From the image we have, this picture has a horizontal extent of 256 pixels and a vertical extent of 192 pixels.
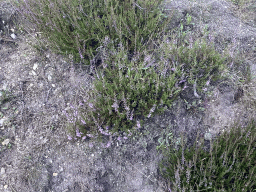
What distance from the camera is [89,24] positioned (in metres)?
2.83

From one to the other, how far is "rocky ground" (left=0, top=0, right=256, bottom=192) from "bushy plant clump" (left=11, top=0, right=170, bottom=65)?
324mm

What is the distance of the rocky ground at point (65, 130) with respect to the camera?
7.67 ft

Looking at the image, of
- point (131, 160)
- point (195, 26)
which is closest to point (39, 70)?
point (131, 160)

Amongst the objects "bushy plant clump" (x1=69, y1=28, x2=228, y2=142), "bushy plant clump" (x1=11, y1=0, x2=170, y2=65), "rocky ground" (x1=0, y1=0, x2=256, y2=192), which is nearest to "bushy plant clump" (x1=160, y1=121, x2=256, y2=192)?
"rocky ground" (x1=0, y1=0, x2=256, y2=192)

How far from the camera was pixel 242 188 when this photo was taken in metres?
1.91

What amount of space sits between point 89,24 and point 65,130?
1.46m

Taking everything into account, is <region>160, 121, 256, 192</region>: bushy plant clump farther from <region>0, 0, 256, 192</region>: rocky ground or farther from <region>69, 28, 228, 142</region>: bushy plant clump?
<region>69, 28, 228, 142</region>: bushy plant clump

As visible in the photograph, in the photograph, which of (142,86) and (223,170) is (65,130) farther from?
(223,170)

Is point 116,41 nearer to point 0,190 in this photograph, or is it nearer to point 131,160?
point 131,160

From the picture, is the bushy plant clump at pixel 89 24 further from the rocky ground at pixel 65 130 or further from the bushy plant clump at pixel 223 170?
the bushy plant clump at pixel 223 170

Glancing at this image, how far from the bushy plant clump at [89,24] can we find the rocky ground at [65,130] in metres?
0.32

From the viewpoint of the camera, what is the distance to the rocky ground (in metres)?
2.34

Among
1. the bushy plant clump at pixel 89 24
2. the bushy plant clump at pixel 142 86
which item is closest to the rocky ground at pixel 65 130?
the bushy plant clump at pixel 142 86

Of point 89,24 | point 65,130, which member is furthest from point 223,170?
point 89,24
